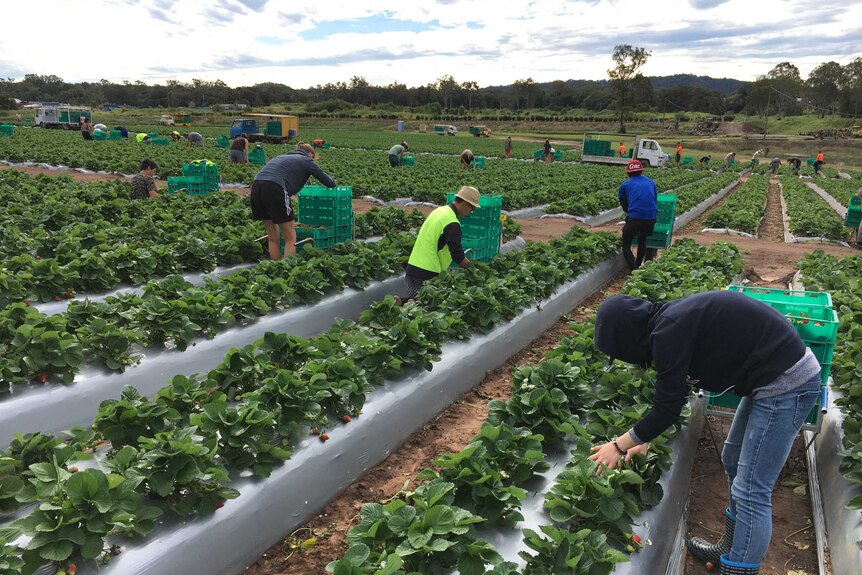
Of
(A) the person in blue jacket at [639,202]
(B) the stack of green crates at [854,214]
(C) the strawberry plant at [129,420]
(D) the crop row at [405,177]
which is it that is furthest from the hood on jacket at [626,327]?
(B) the stack of green crates at [854,214]

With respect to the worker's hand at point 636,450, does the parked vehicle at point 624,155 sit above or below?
above

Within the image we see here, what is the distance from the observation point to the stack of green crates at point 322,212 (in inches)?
337

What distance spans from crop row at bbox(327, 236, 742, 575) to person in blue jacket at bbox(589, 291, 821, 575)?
0.28 m

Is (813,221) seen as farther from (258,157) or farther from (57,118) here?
(57,118)

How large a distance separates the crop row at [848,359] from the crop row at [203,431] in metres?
2.99

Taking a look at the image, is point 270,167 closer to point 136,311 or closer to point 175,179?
point 136,311

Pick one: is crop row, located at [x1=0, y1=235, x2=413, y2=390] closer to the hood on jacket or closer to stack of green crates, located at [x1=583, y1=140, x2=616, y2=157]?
the hood on jacket

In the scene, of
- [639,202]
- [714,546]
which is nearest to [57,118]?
[639,202]

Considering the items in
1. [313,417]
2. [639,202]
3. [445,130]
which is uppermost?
[445,130]

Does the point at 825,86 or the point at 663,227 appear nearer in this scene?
the point at 663,227

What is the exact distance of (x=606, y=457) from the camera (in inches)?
123

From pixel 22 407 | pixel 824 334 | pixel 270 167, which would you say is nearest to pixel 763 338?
pixel 824 334

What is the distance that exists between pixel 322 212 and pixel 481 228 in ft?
7.57

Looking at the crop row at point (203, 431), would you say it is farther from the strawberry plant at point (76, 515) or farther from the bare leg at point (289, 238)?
the bare leg at point (289, 238)
